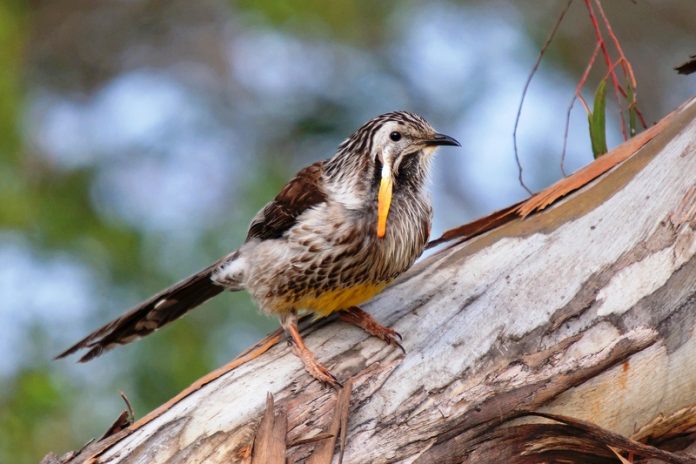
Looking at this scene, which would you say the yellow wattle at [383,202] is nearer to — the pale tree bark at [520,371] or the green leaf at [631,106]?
the pale tree bark at [520,371]

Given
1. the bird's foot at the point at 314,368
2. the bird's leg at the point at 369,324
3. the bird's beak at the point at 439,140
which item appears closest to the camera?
the bird's foot at the point at 314,368

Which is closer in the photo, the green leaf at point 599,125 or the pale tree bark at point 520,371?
the pale tree bark at point 520,371

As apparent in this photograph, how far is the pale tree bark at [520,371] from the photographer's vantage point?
373cm

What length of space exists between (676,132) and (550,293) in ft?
2.94

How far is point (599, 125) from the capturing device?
16.4 feet

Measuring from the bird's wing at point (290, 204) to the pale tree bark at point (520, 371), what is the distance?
61 centimetres

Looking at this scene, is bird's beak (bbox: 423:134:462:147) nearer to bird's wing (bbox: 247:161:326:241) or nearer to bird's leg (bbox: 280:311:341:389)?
bird's wing (bbox: 247:161:326:241)

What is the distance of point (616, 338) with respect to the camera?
3.83 metres

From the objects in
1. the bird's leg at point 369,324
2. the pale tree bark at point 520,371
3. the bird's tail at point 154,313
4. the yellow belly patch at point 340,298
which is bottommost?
the pale tree bark at point 520,371

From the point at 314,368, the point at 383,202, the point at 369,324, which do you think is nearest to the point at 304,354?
the point at 314,368

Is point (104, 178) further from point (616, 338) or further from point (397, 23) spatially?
point (616, 338)

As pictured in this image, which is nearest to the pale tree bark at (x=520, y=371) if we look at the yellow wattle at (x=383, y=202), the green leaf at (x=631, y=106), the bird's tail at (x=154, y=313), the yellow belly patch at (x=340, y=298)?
the yellow belly patch at (x=340, y=298)

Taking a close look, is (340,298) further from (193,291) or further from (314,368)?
(193,291)

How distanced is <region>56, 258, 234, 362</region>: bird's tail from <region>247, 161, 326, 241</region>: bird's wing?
33 cm
